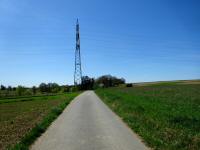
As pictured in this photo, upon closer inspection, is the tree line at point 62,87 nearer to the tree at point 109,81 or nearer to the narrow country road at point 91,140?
the tree at point 109,81

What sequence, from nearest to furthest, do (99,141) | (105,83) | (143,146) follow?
(143,146), (99,141), (105,83)

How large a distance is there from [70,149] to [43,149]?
0.85 m

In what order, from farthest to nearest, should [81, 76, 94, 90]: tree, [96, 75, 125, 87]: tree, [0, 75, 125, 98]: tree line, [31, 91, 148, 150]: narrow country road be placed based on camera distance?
[96, 75, 125, 87]: tree, [81, 76, 94, 90]: tree, [0, 75, 125, 98]: tree line, [31, 91, 148, 150]: narrow country road

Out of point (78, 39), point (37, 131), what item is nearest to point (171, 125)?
point (37, 131)

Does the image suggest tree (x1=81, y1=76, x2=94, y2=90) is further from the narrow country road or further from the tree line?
the narrow country road

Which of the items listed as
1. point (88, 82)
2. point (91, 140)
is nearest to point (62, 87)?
point (88, 82)

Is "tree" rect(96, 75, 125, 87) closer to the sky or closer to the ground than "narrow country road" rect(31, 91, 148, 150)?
closer to the sky

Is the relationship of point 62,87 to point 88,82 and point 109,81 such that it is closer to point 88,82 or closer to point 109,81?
point 88,82

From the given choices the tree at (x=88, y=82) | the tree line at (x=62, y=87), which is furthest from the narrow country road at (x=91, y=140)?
the tree at (x=88, y=82)

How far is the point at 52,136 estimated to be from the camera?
411 inches

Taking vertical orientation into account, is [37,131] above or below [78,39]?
below

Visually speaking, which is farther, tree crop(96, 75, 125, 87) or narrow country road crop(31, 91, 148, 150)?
tree crop(96, 75, 125, 87)

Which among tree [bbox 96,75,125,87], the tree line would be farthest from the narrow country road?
tree [bbox 96,75,125,87]

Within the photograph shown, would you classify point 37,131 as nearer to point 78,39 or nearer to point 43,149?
point 43,149
